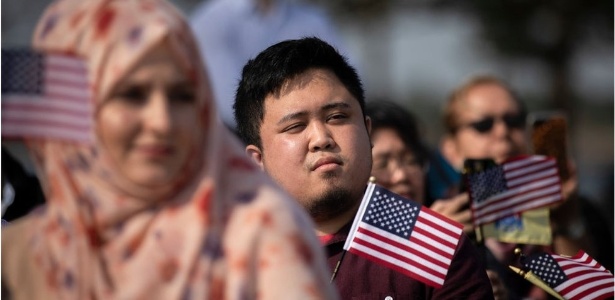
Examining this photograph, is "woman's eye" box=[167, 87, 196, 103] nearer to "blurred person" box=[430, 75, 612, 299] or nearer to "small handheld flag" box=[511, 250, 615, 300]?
"small handheld flag" box=[511, 250, 615, 300]

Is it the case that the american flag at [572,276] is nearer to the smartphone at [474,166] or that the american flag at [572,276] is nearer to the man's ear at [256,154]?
the smartphone at [474,166]

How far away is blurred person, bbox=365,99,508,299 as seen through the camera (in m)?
6.05

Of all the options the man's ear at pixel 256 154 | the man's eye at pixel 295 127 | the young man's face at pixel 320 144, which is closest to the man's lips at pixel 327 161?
the young man's face at pixel 320 144

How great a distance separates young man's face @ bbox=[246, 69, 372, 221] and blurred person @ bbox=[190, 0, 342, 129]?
438cm

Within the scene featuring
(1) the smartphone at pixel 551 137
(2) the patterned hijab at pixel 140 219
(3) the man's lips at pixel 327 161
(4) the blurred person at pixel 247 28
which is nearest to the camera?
(2) the patterned hijab at pixel 140 219

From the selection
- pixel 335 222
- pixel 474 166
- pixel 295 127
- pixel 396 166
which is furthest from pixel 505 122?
pixel 295 127

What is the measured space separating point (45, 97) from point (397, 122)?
12.9ft

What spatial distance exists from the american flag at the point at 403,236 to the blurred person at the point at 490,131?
187 cm

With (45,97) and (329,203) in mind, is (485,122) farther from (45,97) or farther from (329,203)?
(45,97)

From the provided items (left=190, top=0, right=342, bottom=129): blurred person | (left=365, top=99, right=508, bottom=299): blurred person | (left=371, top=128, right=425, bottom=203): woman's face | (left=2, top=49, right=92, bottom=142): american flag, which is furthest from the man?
(left=190, top=0, right=342, bottom=129): blurred person

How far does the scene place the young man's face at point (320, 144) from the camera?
4.47 meters

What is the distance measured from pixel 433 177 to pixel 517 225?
183cm

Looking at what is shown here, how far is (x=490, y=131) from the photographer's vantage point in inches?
301

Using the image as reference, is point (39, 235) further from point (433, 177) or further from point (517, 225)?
point (433, 177)
